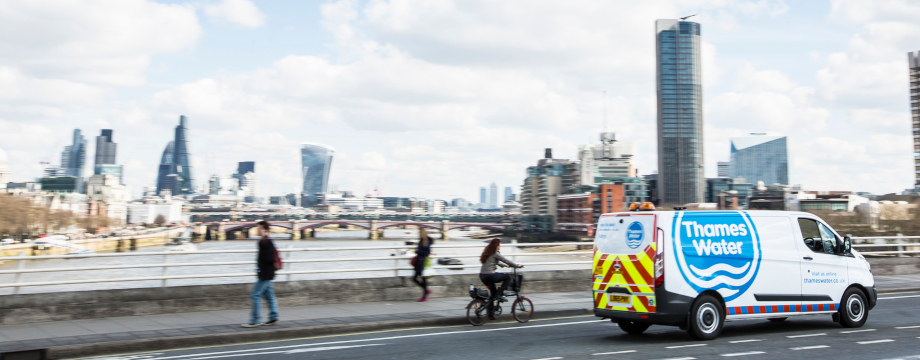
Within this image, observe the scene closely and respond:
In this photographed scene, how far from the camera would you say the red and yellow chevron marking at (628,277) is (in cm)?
1051

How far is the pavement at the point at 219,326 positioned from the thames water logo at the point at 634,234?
3.44 metres

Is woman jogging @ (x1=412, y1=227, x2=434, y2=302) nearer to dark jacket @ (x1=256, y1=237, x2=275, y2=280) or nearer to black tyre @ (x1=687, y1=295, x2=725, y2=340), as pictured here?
dark jacket @ (x1=256, y1=237, x2=275, y2=280)

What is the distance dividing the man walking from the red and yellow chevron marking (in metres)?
5.32

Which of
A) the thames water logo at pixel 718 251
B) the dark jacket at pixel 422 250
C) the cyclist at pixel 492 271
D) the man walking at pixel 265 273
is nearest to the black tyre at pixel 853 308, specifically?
the thames water logo at pixel 718 251

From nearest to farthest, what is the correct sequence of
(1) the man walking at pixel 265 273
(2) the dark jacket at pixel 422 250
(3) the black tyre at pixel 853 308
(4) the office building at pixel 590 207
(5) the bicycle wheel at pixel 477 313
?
(1) the man walking at pixel 265 273 → (3) the black tyre at pixel 853 308 → (5) the bicycle wheel at pixel 477 313 → (2) the dark jacket at pixel 422 250 → (4) the office building at pixel 590 207

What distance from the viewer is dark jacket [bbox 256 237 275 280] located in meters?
11.9

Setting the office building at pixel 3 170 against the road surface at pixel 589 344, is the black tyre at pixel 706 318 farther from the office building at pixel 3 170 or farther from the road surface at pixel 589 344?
the office building at pixel 3 170

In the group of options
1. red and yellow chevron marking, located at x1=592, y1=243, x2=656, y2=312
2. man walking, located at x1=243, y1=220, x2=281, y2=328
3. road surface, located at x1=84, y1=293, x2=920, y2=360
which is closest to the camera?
road surface, located at x1=84, y1=293, x2=920, y2=360

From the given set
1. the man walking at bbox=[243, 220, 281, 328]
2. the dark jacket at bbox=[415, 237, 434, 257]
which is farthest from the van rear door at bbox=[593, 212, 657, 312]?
the man walking at bbox=[243, 220, 281, 328]

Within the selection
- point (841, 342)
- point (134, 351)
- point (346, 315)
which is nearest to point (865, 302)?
point (841, 342)

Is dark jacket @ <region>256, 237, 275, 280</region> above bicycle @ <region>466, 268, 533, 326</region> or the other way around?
above

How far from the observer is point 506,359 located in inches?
362

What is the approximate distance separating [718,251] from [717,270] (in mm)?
288

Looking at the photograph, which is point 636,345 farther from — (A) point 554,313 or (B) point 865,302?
(B) point 865,302
